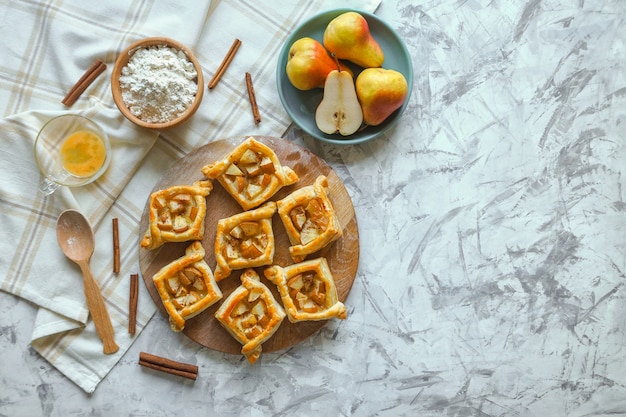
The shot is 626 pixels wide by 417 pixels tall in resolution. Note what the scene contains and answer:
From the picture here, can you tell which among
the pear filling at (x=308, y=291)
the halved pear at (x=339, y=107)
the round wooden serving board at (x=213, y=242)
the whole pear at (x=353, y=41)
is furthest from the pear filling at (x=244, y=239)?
the whole pear at (x=353, y=41)

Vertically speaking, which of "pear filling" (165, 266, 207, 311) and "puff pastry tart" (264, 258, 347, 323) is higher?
"puff pastry tart" (264, 258, 347, 323)

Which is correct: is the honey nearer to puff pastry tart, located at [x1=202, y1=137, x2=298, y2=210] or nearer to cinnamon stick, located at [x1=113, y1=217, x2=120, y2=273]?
cinnamon stick, located at [x1=113, y1=217, x2=120, y2=273]

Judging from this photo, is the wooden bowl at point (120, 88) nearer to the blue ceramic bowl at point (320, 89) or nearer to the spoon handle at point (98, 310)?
the blue ceramic bowl at point (320, 89)

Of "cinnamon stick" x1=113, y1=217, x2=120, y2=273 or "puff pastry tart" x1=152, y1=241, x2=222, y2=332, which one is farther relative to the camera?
"cinnamon stick" x1=113, y1=217, x2=120, y2=273

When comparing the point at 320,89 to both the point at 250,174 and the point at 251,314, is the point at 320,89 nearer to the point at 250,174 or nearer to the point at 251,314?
the point at 250,174

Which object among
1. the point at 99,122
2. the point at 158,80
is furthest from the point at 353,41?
the point at 99,122

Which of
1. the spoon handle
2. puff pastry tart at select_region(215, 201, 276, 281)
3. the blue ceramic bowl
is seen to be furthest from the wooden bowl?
the spoon handle

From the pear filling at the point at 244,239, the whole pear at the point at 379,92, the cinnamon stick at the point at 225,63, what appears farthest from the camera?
the cinnamon stick at the point at 225,63
